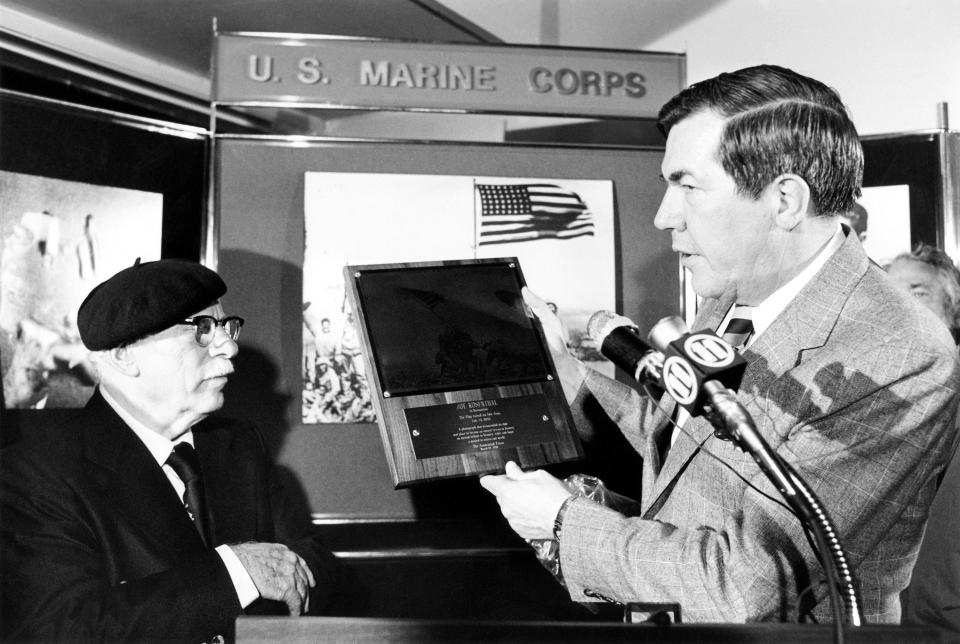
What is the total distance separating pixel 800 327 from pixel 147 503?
1.54 metres

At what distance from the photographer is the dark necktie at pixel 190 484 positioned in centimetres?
222

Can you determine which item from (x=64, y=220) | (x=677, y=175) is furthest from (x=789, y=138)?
(x=64, y=220)

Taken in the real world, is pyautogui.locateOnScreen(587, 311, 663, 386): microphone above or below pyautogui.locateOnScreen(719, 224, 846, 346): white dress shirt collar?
below

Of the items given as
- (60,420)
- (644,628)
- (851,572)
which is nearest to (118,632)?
(60,420)

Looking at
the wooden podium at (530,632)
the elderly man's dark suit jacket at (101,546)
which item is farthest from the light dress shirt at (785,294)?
the elderly man's dark suit jacket at (101,546)

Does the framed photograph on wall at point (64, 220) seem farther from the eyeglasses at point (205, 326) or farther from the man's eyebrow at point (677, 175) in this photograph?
the man's eyebrow at point (677, 175)

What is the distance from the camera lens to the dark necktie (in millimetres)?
2223

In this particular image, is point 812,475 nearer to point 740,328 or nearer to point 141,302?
point 740,328

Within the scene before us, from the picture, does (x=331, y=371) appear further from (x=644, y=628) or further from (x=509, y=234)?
(x=644, y=628)

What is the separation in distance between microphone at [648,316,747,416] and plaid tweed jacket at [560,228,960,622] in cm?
35

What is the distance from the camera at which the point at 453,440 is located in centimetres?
204

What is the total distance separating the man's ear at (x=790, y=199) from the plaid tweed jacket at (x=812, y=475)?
108 mm

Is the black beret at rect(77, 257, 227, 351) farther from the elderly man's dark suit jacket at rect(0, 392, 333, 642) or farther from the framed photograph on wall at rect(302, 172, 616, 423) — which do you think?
the framed photograph on wall at rect(302, 172, 616, 423)

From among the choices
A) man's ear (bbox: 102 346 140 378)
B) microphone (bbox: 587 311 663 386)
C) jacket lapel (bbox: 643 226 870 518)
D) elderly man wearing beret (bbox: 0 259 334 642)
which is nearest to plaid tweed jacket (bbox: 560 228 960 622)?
jacket lapel (bbox: 643 226 870 518)
